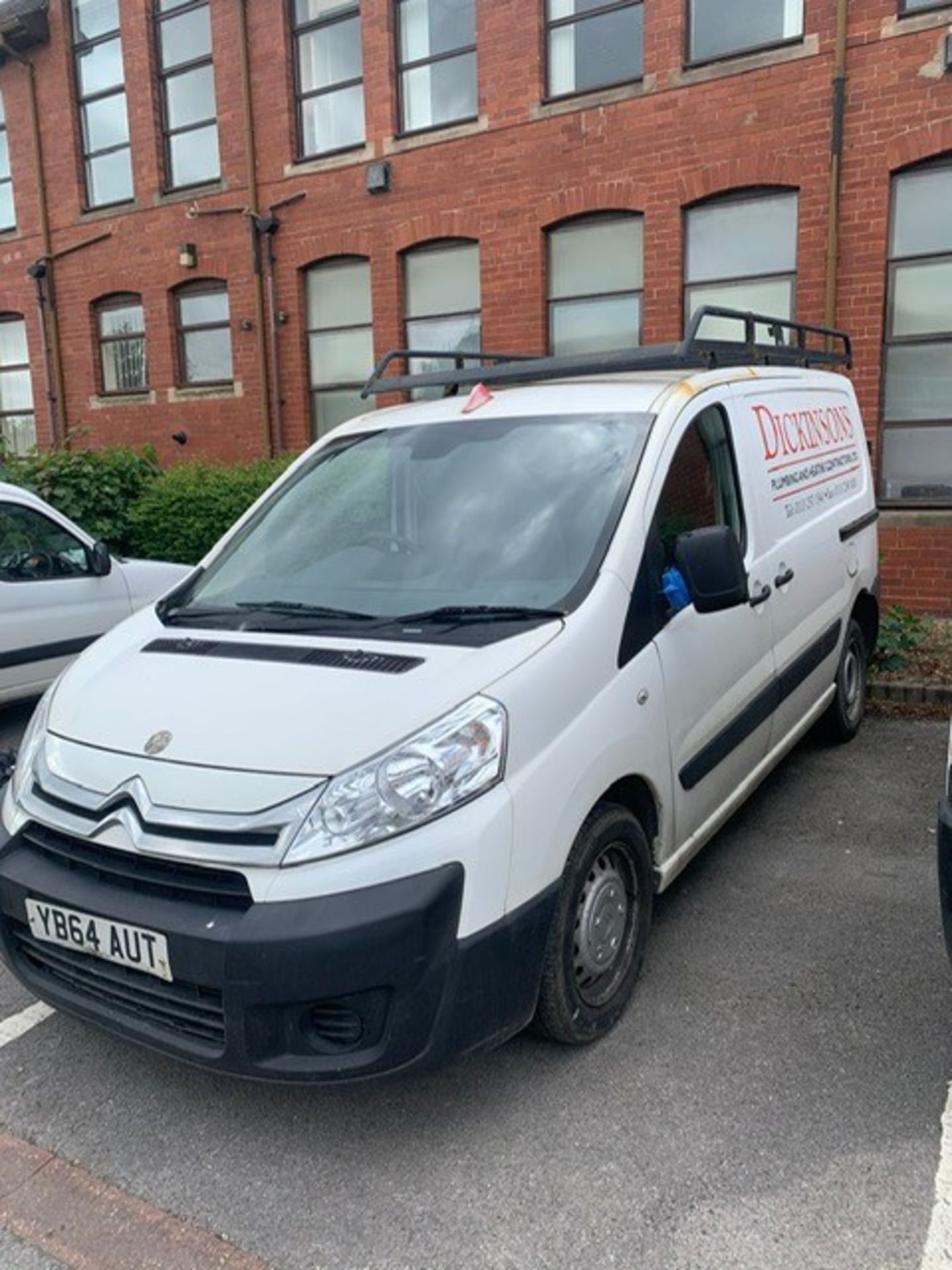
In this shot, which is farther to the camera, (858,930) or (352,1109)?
(858,930)

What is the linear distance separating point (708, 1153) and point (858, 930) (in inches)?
52.8

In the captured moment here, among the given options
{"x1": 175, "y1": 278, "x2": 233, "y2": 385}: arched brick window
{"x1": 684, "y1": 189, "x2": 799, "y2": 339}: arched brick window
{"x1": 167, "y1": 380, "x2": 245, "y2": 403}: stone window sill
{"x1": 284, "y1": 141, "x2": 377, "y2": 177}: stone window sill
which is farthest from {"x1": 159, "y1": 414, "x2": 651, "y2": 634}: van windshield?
{"x1": 175, "y1": 278, "x2": 233, "y2": 385}: arched brick window

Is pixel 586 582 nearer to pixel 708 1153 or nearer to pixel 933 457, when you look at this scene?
pixel 708 1153

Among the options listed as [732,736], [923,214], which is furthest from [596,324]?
[732,736]

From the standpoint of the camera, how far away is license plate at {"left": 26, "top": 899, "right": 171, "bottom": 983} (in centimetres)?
236

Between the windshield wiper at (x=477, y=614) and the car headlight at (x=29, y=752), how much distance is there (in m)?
1.08

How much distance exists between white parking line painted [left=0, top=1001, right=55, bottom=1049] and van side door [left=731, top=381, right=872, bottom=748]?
9.54ft

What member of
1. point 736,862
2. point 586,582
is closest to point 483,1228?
point 586,582

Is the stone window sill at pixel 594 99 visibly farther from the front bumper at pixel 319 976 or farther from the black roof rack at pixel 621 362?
the front bumper at pixel 319 976

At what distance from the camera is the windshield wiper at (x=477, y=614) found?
112 inches

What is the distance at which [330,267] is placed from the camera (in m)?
11.9

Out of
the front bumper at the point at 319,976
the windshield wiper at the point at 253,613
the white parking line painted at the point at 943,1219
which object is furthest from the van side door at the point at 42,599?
the white parking line painted at the point at 943,1219

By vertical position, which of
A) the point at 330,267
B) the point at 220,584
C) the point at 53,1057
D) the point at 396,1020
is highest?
the point at 330,267

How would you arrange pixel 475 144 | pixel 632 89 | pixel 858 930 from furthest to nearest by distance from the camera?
pixel 475 144
pixel 632 89
pixel 858 930
